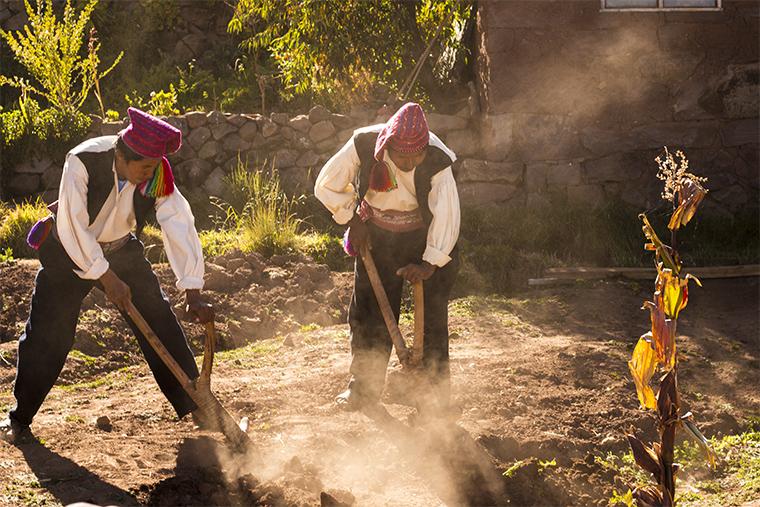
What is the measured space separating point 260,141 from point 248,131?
14cm

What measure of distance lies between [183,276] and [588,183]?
598 centimetres

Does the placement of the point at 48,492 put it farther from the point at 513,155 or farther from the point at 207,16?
the point at 207,16

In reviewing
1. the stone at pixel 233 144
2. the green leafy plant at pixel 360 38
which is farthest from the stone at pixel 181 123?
the green leafy plant at pixel 360 38

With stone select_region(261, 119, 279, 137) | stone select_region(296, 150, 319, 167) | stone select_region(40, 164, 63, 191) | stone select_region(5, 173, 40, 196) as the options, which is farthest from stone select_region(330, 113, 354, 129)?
stone select_region(5, 173, 40, 196)

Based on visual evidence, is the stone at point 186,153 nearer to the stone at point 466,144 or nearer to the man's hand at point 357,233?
the stone at point 466,144

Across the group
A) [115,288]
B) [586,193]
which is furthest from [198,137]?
[115,288]

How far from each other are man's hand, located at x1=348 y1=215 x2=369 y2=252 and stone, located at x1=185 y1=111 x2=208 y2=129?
17.2 feet

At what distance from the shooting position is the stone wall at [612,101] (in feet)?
32.2

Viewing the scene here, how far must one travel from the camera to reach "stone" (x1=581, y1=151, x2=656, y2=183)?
33.1ft

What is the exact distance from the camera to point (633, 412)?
5762mm

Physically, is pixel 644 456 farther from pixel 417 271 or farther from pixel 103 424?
pixel 103 424

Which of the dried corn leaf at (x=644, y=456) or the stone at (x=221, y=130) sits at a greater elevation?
the stone at (x=221, y=130)

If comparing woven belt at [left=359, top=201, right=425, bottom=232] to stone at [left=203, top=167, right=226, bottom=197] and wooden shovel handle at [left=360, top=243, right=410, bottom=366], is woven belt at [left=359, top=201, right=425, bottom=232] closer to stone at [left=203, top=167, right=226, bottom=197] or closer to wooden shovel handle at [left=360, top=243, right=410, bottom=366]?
wooden shovel handle at [left=360, top=243, right=410, bottom=366]

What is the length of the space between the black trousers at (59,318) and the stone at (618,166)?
5.78 meters
